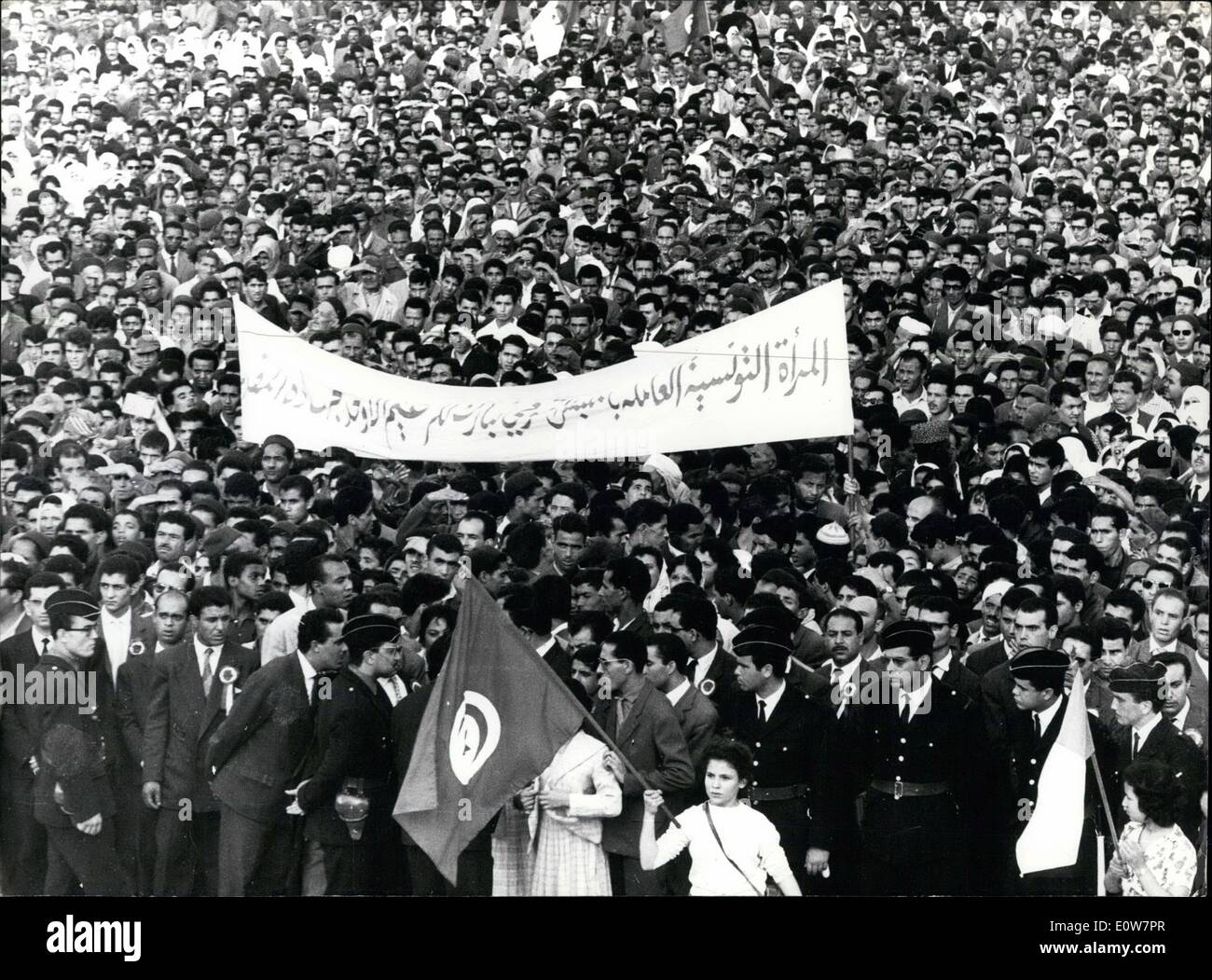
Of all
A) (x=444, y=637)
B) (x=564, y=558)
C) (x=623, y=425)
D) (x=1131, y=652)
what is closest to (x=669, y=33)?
(x=623, y=425)

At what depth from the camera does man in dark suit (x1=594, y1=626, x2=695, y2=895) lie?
797 cm

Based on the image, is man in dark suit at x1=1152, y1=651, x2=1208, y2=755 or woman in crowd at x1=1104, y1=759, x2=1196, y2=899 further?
man in dark suit at x1=1152, y1=651, x2=1208, y2=755

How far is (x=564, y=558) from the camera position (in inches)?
322

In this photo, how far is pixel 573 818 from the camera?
26.0ft

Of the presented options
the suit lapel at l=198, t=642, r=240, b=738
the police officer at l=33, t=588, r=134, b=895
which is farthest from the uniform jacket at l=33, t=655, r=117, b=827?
Answer: the suit lapel at l=198, t=642, r=240, b=738

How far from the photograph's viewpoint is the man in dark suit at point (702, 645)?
26.4 ft

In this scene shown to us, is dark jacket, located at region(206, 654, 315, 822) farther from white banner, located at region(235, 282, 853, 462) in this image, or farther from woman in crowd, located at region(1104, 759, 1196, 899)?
woman in crowd, located at region(1104, 759, 1196, 899)

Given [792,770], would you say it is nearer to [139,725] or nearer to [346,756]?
[346,756]

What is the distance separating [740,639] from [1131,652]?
6.28 feet

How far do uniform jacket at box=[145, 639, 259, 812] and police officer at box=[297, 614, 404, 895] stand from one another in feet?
1.57

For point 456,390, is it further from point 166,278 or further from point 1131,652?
point 1131,652

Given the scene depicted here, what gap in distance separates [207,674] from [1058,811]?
13.5ft

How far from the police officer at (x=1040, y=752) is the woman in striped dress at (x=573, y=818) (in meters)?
1.91

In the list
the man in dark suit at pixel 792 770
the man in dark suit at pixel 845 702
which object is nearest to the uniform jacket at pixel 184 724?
the man in dark suit at pixel 792 770
